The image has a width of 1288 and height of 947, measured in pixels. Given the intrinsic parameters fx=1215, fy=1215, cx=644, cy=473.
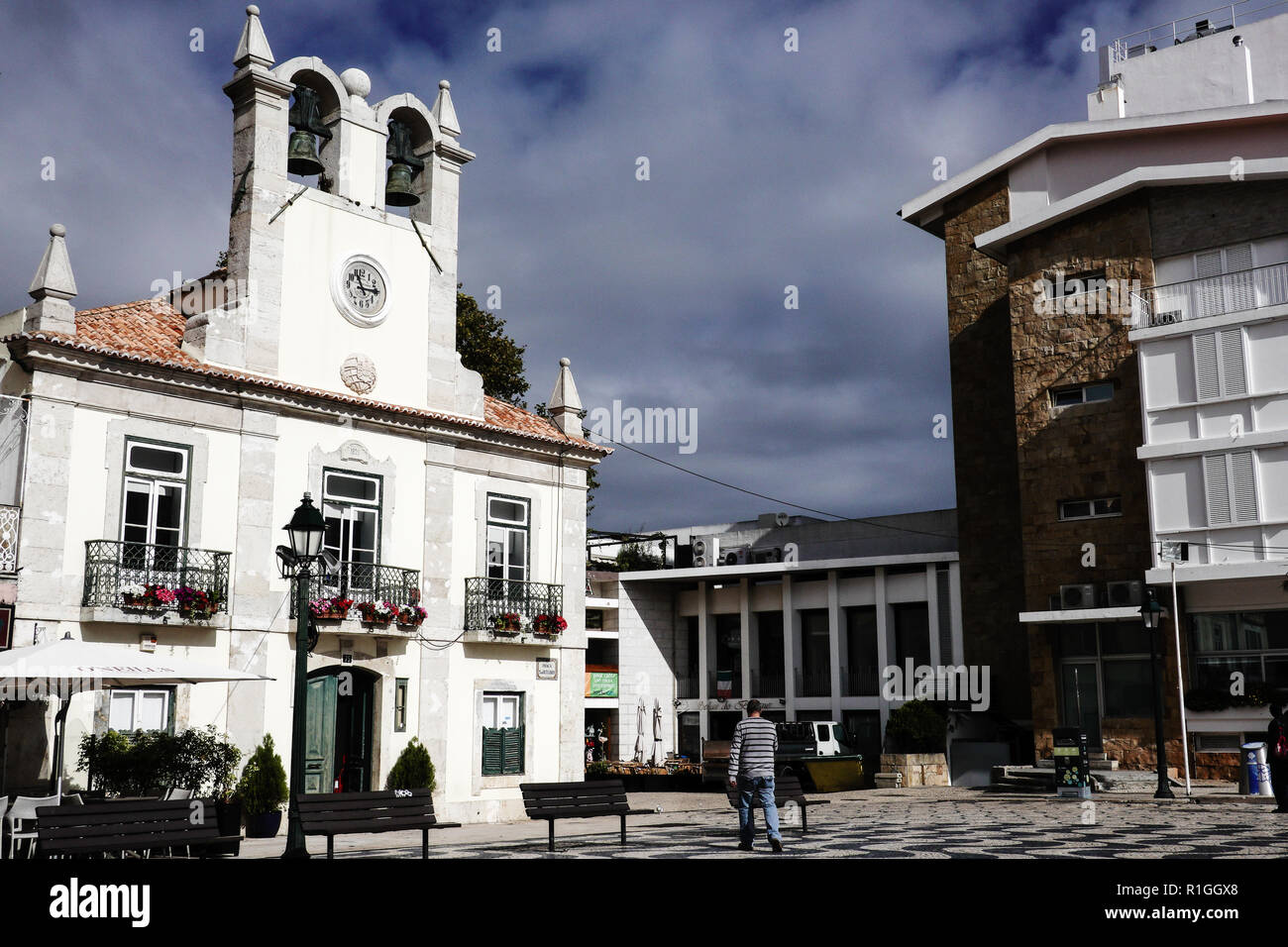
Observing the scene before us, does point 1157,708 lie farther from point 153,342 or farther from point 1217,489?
point 153,342

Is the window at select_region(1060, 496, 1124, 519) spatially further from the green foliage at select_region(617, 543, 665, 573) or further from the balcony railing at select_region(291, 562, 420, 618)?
the green foliage at select_region(617, 543, 665, 573)

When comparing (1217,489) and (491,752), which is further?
(1217,489)

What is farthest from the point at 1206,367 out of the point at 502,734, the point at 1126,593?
the point at 502,734

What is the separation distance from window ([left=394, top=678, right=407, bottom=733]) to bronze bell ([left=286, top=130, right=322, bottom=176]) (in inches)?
364

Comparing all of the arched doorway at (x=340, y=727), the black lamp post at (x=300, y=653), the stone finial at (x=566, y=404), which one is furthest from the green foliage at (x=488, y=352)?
the black lamp post at (x=300, y=653)

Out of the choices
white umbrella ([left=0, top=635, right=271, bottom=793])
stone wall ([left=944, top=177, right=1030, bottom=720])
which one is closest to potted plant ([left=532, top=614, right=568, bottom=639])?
white umbrella ([left=0, top=635, right=271, bottom=793])

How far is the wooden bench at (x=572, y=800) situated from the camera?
13820mm

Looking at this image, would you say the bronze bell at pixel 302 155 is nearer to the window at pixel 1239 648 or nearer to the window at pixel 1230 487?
the window at pixel 1230 487

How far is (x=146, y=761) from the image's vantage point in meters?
16.6

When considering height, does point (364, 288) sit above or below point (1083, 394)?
above

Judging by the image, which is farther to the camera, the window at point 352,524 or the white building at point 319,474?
the window at point 352,524

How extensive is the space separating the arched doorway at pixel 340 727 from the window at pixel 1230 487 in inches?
695

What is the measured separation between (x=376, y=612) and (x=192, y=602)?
3279mm

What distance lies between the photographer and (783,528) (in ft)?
160
